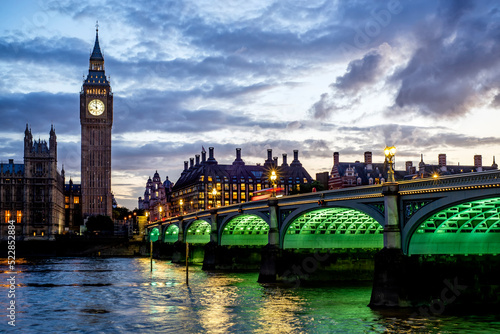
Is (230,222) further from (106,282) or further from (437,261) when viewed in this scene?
(437,261)

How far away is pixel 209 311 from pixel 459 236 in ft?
55.3

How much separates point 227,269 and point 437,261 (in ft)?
139

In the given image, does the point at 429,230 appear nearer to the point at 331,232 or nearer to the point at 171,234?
the point at 331,232

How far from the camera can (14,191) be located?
166 meters

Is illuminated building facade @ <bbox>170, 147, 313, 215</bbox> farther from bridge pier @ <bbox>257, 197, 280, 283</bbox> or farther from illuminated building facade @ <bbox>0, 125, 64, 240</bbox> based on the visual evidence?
bridge pier @ <bbox>257, 197, 280, 283</bbox>

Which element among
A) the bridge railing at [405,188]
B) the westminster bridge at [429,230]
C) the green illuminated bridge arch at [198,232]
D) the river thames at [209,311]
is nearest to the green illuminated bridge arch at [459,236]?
the westminster bridge at [429,230]

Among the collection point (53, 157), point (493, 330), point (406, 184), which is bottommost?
point (493, 330)

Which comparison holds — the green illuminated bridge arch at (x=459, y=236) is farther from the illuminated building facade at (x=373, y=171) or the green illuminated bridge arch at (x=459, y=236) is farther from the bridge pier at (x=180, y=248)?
the illuminated building facade at (x=373, y=171)

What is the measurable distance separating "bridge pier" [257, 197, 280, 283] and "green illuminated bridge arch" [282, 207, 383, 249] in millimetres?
965

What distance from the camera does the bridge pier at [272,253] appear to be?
5944cm

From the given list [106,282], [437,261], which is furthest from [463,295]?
[106,282]

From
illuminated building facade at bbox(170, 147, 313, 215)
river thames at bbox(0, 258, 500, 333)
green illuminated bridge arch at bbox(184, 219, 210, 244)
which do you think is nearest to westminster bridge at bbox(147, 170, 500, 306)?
river thames at bbox(0, 258, 500, 333)

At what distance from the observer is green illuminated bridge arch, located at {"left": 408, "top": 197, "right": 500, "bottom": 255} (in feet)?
131

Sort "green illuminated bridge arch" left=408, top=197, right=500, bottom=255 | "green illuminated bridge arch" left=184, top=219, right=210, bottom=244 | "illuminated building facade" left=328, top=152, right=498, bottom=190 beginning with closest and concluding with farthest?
"green illuminated bridge arch" left=408, top=197, right=500, bottom=255
"green illuminated bridge arch" left=184, top=219, right=210, bottom=244
"illuminated building facade" left=328, top=152, right=498, bottom=190
